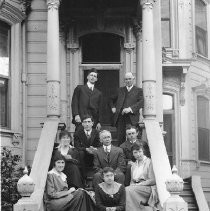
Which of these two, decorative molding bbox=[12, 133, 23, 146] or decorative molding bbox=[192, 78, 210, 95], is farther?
decorative molding bbox=[192, 78, 210, 95]

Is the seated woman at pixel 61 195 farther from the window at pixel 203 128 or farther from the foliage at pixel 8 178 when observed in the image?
the window at pixel 203 128

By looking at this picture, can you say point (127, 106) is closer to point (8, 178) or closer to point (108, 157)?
point (108, 157)

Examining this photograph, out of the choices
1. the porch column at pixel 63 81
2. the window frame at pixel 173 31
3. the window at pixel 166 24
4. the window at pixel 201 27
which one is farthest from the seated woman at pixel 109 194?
the window at pixel 201 27

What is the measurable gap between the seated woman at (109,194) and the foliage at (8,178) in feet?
11.8

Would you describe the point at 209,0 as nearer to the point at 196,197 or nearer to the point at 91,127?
the point at 196,197

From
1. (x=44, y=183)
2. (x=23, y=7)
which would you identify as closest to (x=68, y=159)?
(x=44, y=183)

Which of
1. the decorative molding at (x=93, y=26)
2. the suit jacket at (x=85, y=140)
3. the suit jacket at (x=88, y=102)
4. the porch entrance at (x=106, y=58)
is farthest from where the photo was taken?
the porch entrance at (x=106, y=58)

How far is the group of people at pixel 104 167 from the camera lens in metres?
10.6

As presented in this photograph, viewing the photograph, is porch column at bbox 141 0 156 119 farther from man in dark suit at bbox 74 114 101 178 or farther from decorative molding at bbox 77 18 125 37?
decorative molding at bbox 77 18 125 37

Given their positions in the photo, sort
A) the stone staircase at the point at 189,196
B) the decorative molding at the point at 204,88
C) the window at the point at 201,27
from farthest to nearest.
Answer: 1. the window at the point at 201,27
2. the decorative molding at the point at 204,88
3. the stone staircase at the point at 189,196

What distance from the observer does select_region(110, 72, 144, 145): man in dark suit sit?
521 inches

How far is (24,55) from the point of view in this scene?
15969mm

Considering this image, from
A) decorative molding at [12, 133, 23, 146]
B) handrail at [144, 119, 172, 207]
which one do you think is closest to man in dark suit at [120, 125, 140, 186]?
handrail at [144, 119, 172, 207]

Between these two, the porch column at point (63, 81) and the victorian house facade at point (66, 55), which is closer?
the victorian house facade at point (66, 55)
